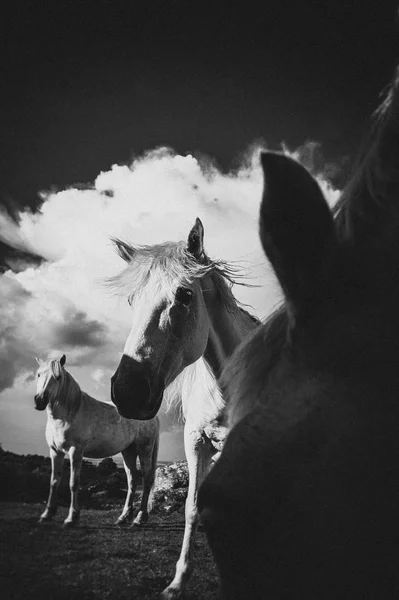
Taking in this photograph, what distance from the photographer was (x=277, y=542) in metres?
0.39

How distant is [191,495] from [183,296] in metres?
1.49

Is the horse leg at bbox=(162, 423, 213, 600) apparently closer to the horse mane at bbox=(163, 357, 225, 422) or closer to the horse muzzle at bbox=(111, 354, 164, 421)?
the horse mane at bbox=(163, 357, 225, 422)

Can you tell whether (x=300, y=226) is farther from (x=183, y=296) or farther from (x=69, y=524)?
(x=69, y=524)

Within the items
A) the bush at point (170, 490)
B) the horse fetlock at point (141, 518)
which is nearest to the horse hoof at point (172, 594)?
the horse fetlock at point (141, 518)

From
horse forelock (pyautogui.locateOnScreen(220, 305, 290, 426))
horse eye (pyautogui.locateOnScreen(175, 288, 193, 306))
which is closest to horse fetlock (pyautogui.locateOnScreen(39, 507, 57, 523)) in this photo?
horse eye (pyautogui.locateOnScreen(175, 288, 193, 306))

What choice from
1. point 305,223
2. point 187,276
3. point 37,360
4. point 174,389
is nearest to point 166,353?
point 187,276

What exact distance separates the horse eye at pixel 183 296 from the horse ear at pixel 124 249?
2.19 ft

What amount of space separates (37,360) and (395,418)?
813 centimetres

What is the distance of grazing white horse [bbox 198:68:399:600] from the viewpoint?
0.37 metres

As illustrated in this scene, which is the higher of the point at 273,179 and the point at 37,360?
the point at 37,360


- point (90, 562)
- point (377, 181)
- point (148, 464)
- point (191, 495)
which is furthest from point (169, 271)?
point (148, 464)

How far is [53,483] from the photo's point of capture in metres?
6.44

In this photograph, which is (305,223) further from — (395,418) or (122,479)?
(122,479)

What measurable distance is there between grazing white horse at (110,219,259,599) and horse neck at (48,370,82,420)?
15.4 ft
